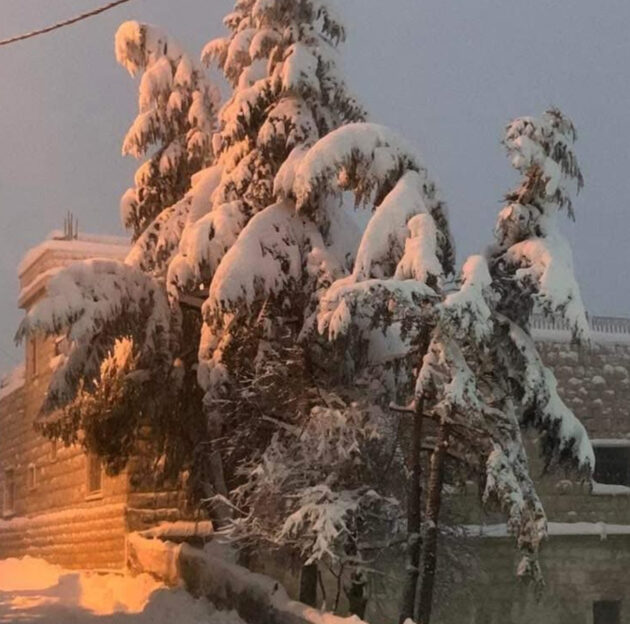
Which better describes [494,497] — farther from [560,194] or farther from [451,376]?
[560,194]

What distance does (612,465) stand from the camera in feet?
59.2

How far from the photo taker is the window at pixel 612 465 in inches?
706

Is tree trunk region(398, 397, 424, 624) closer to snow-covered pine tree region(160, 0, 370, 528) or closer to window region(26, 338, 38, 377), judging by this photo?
snow-covered pine tree region(160, 0, 370, 528)

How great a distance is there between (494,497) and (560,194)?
312 cm

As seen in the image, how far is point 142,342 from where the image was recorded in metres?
12.3

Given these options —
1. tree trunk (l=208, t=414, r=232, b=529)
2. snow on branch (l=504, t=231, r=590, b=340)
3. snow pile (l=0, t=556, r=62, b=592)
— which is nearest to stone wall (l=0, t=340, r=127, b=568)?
snow pile (l=0, t=556, r=62, b=592)

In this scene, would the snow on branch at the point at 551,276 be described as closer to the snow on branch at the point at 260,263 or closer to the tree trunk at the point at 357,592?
the snow on branch at the point at 260,263

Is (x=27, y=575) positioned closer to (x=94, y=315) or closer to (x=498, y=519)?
A: (x=94, y=315)

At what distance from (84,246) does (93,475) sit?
5130mm

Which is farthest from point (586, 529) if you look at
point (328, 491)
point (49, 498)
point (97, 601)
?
point (49, 498)

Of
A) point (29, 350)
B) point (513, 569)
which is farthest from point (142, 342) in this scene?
point (29, 350)

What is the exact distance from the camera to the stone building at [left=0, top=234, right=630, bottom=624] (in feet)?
51.1

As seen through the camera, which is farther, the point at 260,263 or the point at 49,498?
the point at 49,498

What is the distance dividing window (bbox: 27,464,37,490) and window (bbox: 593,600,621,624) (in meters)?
11.5
